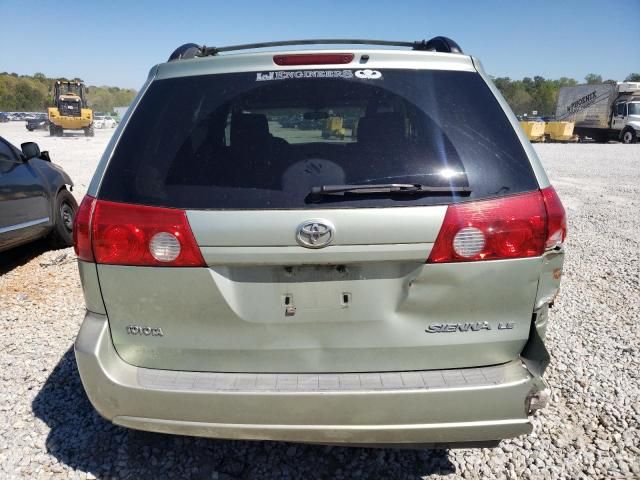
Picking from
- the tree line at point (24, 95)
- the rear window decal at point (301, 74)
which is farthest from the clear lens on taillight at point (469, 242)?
the tree line at point (24, 95)

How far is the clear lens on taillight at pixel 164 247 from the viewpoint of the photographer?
191 cm

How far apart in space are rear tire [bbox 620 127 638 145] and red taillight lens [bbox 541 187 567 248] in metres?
35.8

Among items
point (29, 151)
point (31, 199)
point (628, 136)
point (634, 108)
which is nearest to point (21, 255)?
point (31, 199)

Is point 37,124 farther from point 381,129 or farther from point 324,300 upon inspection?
point 324,300

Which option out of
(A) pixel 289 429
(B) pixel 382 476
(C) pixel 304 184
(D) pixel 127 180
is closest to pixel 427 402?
(A) pixel 289 429

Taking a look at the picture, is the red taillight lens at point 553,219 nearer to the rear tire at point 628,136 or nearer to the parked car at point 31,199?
the parked car at point 31,199

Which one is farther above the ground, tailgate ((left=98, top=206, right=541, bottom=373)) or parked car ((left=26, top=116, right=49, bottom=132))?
tailgate ((left=98, top=206, right=541, bottom=373))

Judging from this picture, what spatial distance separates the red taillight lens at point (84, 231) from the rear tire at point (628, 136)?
36.8 m

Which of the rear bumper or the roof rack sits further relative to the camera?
the roof rack

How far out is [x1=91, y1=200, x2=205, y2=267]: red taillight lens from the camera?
191cm

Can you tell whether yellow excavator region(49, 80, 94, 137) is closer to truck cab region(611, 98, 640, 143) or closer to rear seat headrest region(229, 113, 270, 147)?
truck cab region(611, 98, 640, 143)

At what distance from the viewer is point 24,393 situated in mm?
3156

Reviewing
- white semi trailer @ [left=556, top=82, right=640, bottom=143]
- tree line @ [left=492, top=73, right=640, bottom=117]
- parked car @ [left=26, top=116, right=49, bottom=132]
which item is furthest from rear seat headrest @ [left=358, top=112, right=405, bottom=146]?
tree line @ [left=492, top=73, right=640, bottom=117]

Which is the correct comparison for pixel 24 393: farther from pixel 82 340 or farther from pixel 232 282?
pixel 232 282
